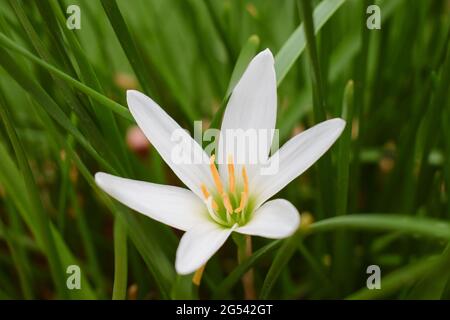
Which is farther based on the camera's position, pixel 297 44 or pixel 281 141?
pixel 281 141

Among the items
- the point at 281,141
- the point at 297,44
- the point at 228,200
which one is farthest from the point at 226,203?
the point at 281,141

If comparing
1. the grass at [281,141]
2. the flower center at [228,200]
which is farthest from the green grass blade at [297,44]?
the flower center at [228,200]

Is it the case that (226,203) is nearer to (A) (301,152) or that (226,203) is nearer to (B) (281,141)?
(A) (301,152)

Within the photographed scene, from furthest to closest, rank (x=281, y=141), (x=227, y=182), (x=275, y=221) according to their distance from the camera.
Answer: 1. (x=281, y=141)
2. (x=227, y=182)
3. (x=275, y=221)

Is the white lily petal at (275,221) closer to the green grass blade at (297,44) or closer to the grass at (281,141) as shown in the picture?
the grass at (281,141)
